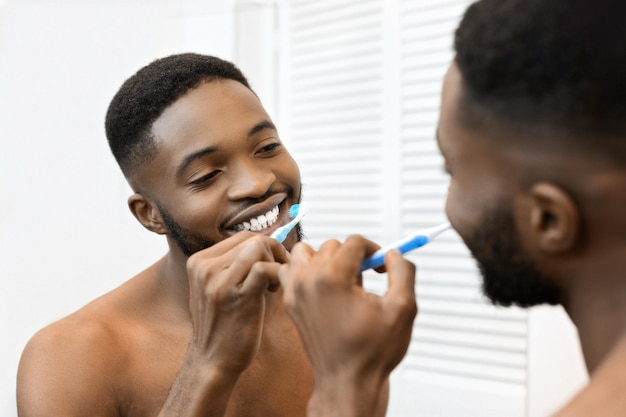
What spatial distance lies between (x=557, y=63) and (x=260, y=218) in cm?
59

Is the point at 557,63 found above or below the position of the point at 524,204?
above

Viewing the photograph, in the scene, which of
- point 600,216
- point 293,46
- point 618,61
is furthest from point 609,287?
point 293,46

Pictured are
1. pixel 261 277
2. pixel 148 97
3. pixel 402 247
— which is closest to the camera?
pixel 402 247

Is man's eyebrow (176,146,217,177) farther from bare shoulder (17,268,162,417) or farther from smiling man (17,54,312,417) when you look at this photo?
bare shoulder (17,268,162,417)

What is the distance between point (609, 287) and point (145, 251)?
168cm

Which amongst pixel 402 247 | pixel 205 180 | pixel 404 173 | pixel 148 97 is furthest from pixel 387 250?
pixel 404 173

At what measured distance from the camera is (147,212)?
1.19 meters

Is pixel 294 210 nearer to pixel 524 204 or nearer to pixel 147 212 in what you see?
pixel 147 212

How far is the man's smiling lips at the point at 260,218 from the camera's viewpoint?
1.07m

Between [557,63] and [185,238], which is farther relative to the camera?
[185,238]

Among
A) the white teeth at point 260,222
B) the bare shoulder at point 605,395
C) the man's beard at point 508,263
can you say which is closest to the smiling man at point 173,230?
the white teeth at point 260,222

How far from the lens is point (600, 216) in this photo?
575 millimetres

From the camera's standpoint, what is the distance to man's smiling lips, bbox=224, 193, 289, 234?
3.50ft

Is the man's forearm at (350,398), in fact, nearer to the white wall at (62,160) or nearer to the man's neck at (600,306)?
the man's neck at (600,306)
